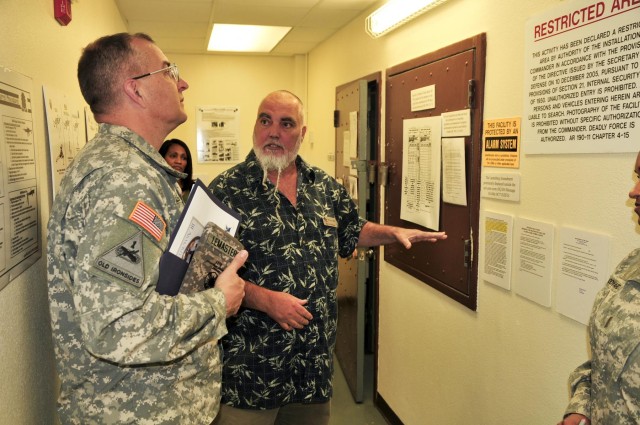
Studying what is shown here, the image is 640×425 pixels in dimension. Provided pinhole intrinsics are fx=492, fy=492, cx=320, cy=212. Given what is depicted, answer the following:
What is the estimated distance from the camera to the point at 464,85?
2.03 meters

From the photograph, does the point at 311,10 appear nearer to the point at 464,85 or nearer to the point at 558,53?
the point at 464,85

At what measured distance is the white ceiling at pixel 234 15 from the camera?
10.3 ft

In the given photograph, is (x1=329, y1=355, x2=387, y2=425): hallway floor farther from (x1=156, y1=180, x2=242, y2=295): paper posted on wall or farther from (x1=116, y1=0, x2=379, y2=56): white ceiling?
(x1=116, y1=0, x2=379, y2=56): white ceiling

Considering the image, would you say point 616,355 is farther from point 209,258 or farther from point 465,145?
point 465,145

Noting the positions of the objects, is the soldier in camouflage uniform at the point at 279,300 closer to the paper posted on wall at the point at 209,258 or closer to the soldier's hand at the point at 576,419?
the paper posted on wall at the point at 209,258

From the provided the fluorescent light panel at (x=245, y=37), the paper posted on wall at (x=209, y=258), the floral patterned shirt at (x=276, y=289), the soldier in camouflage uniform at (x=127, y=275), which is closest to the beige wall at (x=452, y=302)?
the soldier in camouflage uniform at (x=127, y=275)

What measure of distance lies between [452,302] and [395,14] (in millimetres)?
1457

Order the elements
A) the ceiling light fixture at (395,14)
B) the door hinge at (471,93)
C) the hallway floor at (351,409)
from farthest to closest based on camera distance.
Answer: the hallway floor at (351,409), the ceiling light fixture at (395,14), the door hinge at (471,93)

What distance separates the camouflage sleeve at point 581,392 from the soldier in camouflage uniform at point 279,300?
0.73m

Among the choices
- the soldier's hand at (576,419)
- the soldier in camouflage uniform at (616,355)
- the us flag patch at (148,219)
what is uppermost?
the us flag patch at (148,219)

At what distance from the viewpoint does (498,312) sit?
190cm

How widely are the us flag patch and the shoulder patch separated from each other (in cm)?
3

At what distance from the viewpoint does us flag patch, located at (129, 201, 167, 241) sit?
3.33 ft

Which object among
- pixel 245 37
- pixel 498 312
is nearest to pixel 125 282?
pixel 498 312
